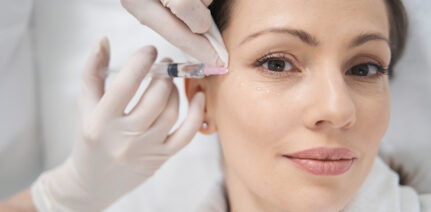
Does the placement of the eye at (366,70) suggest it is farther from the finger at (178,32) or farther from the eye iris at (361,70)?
the finger at (178,32)

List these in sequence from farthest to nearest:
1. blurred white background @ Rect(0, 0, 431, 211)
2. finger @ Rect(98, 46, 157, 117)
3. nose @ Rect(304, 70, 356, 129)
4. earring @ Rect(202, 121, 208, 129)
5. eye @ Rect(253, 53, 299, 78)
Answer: blurred white background @ Rect(0, 0, 431, 211)
earring @ Rect(202, 121, 208, 129)
finger @ Rect(98, 46, 157, 117)
eye @ Rect(253, 53, 299, 78)
nose @ Rect(304, 70, 356, 129)

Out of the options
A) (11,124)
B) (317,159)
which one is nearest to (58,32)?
(11,124)

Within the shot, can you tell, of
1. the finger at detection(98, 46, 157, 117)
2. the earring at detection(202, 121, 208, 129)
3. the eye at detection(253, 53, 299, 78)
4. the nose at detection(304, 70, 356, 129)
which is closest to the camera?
the nose at detection(304, 70, 356, 129)

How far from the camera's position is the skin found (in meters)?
0.93

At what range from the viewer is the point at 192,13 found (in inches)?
39.9

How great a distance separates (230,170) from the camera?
4.24 ft

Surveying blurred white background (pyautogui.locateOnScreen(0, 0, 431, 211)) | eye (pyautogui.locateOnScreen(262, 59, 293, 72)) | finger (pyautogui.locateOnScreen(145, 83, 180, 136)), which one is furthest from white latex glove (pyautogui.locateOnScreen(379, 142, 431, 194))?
finger (pyautogui.locateOnScreen(145, 83, 180, 136))

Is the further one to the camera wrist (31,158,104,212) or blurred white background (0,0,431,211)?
blurred white background (0,0,431,211)

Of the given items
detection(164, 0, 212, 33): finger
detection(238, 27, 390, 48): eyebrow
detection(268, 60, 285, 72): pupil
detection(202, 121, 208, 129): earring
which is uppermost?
detection(238, 27, 390, 48): eyebrow

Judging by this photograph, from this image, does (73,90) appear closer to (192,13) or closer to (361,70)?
(192,13)

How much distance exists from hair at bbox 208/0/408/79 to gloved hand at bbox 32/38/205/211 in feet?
0.80

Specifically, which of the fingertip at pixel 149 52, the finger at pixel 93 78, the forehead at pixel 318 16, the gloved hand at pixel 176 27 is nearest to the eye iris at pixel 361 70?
the forehead at pixel 318 16

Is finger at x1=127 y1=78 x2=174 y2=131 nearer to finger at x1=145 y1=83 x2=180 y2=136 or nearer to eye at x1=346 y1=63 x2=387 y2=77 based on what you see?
finger at x1=145 y1=83 x2=180 y2=136

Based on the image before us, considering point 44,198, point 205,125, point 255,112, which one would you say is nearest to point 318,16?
point 255,112
